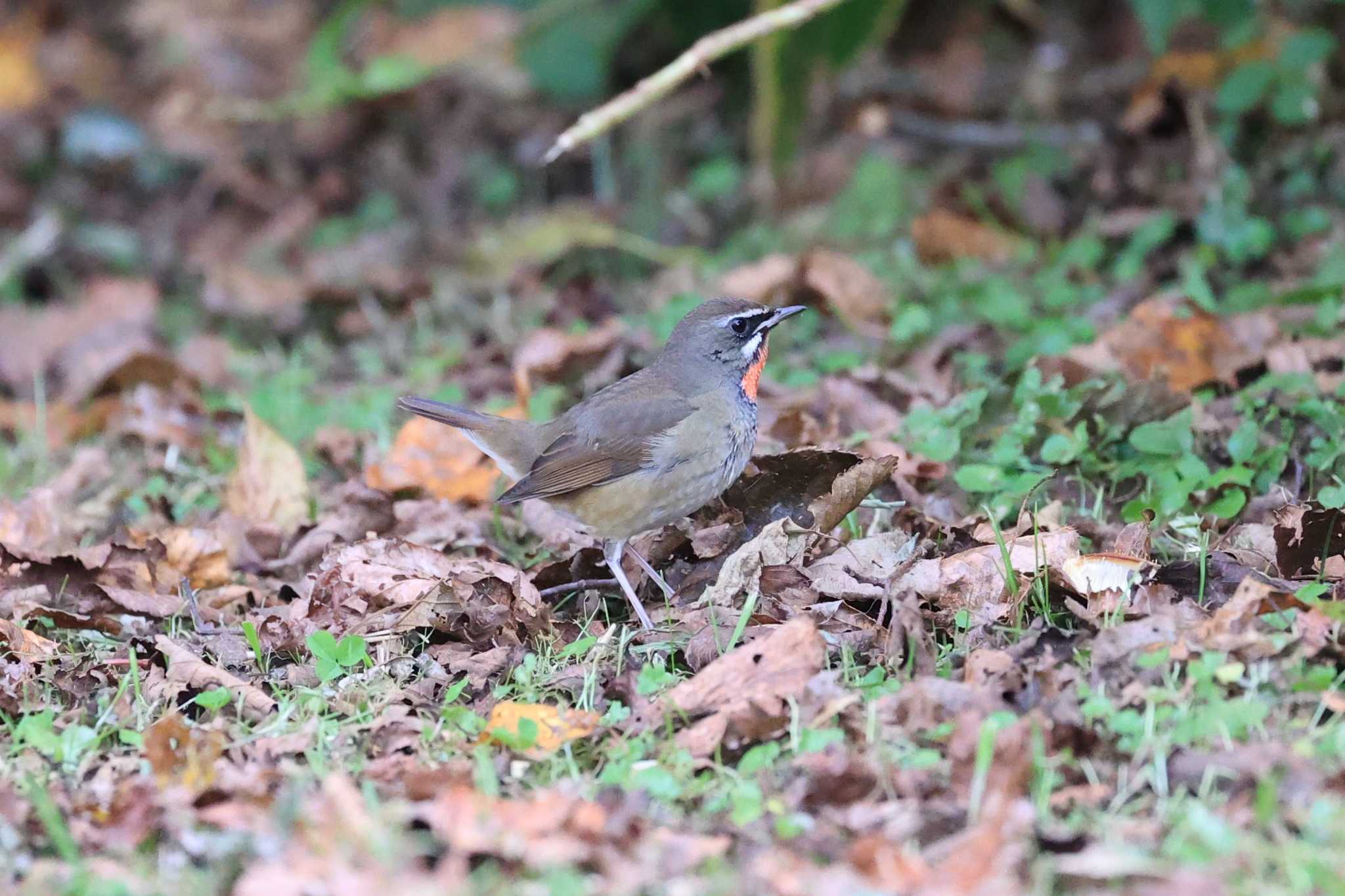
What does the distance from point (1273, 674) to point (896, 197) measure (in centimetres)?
588

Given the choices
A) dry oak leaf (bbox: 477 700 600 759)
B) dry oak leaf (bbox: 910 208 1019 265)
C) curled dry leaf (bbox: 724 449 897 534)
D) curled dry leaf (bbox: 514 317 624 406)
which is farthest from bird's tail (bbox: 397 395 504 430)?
dry oak leaf (bbox: 910 208 1019 265)

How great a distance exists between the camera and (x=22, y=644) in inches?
205

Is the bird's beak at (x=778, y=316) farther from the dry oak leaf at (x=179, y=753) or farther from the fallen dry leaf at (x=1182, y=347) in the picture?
the dry oak leaf at (x=179, y=753)

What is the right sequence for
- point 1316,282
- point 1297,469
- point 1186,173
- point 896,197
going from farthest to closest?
1. point 896,197
2. point 1186,173
3. point 1316,282
4. point 1297,469

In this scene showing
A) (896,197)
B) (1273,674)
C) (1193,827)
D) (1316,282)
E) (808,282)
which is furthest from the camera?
(896,197)

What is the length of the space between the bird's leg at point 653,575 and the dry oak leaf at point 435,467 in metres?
1.06

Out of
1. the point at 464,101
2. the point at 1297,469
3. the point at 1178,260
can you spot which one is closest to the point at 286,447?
the point at 1297,469

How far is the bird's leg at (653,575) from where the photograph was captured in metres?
5.71

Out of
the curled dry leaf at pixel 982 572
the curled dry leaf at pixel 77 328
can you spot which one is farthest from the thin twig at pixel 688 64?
the curled dry leaf at pixel 77 328

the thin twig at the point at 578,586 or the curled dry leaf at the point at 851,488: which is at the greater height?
the curled dry leaf at the point at 851,488

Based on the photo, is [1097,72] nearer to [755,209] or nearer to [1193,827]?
[755,209]

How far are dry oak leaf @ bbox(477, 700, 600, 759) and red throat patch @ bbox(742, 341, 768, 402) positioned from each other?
200 centimetres

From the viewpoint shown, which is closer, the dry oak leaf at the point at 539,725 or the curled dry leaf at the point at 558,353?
the dry oak leaf at the point at 539,725

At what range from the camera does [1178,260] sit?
8234mm
